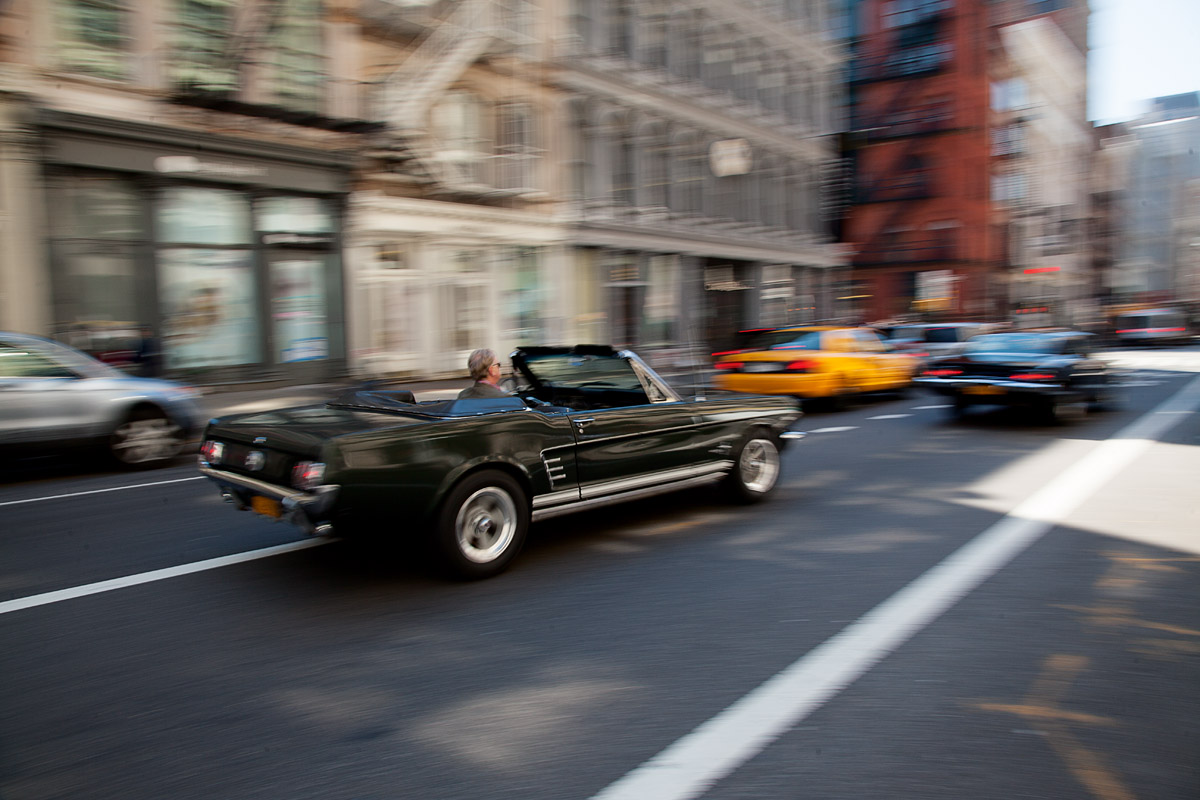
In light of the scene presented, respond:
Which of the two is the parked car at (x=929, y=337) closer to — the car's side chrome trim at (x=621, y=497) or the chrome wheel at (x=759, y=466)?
the chrome wheel at (x=759, y=466)

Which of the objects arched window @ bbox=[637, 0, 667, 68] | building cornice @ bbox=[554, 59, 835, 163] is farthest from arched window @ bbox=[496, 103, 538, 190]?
arched window @ bbox=[637, 0, 667, 68]

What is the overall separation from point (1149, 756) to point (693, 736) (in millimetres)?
1564

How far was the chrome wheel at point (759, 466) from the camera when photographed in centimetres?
691

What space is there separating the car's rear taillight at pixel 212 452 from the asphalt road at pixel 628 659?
650mm

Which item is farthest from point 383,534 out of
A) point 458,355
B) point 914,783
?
point 458,355

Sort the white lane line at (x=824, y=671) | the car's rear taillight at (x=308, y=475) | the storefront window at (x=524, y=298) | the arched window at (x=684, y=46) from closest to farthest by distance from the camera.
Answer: the white lane line at (x=824, y=671) < the car's rear taillight at (x=308, y=475) < the storefront window at (x=524, y=298) < the arched window at (x=684, y=46)

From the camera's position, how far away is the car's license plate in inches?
183

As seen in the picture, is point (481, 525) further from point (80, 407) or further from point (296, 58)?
point (296, 58)

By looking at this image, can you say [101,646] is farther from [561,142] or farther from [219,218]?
[561,142]

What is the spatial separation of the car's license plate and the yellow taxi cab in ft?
31.2

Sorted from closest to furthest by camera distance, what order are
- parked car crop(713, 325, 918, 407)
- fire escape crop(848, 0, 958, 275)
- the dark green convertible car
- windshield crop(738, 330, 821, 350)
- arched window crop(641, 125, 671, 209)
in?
the dark green convertible car, parked car crop(713, 325, 918, 407), windshield crop(738, 330, 821, 350), arched window crop(641, 125, 671, 209), fire escape crop(848, 0, 958, 275)

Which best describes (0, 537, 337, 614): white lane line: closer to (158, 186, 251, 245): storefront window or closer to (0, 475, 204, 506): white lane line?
(0, 475, 204, 506): white lane line

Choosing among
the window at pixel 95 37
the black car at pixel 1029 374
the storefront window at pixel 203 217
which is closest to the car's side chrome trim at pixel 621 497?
the black car at pixel 1029 374

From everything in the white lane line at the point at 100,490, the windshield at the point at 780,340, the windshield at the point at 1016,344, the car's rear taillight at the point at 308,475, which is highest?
the windshield at the point at 780,340
